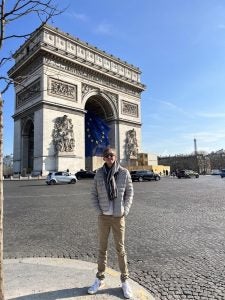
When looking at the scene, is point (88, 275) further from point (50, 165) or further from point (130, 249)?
point (50, 165)

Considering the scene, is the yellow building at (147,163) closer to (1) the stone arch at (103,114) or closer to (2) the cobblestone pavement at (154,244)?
(1) the stone arch at (103,114)

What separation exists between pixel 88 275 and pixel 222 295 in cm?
157

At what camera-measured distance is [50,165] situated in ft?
117

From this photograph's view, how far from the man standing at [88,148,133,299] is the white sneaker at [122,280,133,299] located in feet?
0.71

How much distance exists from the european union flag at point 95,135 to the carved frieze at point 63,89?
7.83 metres

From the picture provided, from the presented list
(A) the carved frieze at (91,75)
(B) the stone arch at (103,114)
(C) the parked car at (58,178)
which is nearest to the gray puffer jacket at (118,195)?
(C) the parked car at (58,178)

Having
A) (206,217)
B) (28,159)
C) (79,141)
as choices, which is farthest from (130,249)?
(28,159)

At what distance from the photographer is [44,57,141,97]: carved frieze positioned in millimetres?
37938

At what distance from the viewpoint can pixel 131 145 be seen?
4788 cm

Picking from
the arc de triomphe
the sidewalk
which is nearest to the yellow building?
the arc de triomphe

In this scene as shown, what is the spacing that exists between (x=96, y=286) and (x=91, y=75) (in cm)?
4186

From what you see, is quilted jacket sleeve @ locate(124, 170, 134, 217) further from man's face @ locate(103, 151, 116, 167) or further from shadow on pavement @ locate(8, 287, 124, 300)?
shadow on pavement @ locate(8, 287, 124, 300)

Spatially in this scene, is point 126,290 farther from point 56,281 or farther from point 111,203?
point 111,203

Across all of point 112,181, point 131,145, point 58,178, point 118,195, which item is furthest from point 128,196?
point 131,145
